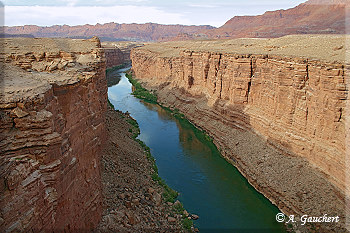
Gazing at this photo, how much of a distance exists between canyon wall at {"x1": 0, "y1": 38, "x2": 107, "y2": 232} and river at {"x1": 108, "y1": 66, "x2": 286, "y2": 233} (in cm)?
775

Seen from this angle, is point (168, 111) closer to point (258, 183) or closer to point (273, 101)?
point (273, 101)

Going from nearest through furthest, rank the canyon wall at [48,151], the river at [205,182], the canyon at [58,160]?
the canyon wall at [48,151]
the canyon at [58,160]
the river at [205,182]

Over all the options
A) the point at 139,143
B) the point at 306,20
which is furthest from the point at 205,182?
the point at 306,20

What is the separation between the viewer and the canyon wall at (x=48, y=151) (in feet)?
23.7

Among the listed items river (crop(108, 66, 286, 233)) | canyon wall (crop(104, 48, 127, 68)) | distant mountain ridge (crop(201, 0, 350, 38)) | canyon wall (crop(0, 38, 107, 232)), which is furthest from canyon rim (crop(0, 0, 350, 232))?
distant mountain ridge (crop(201, 0, 350, 38))

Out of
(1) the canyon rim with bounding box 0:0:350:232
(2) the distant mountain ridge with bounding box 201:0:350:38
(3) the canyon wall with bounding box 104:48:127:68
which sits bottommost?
(1) the canyon rim with bounding box 0:0:350:232

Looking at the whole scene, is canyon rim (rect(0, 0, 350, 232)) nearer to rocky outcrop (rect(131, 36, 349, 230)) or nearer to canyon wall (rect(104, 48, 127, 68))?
rocky outcrop (rect(131, 36, 349, 230))

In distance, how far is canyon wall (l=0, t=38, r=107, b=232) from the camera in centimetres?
723

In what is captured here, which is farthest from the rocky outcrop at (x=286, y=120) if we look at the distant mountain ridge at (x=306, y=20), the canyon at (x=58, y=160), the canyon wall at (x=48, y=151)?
the distant mountain ridge at (x=306, y=20)

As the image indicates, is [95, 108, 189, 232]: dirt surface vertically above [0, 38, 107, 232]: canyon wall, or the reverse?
[0, 38, 107, 232]: canyon wall

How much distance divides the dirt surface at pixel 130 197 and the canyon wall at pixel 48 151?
1091 millimetres

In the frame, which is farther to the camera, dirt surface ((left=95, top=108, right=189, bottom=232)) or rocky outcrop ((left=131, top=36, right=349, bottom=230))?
rocky outcrop ((left=131, top=36, right=349, bottom=230))

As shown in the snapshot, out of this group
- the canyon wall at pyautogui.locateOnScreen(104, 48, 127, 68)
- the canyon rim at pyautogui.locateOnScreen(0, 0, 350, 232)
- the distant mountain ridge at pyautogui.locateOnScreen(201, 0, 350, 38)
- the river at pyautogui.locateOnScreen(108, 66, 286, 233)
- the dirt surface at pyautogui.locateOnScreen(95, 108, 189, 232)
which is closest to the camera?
the canyon rim at pyautogui.locateOnScreen(0, 0, 350, 232)

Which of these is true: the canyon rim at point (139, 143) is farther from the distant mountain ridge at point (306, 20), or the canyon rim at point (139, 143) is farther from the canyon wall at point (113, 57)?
the distant mountain ridge at point (306, 20)
